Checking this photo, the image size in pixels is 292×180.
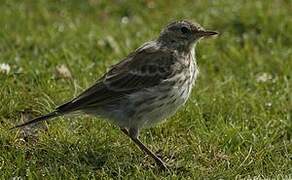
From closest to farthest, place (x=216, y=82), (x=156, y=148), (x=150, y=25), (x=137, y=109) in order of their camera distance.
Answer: (x=137, y=109)
(x=156, y=148)
(x=216, y=82)
(x=150, y=25)

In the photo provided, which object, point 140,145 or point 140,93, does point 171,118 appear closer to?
point 140,145

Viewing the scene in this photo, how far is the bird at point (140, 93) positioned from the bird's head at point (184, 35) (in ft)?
0.24

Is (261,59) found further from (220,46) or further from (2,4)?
(2,4)

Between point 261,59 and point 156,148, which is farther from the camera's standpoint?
point 261,59

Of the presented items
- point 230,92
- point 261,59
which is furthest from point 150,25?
point 230,92

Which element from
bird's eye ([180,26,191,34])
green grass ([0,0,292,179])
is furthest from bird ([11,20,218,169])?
green grass ([0,0,292,179])

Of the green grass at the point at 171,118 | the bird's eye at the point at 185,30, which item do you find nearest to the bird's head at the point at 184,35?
the bird's eye at the point at 185,30

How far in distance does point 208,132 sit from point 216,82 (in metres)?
1.43

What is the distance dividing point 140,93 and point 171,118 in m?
0.89

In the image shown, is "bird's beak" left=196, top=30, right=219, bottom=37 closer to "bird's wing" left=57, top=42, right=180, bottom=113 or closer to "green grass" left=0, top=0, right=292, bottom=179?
"bird's wing" left=57, top=42, right=180, bottom=113

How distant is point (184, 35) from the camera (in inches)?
263

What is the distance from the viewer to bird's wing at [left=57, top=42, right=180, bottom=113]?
631 centimetres

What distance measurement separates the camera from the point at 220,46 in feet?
30.6

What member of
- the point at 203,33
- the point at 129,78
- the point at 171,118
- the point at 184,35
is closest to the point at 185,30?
the point at 184,35
